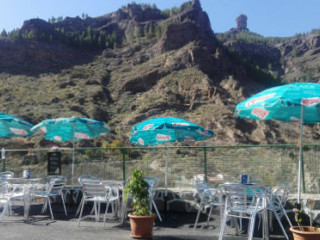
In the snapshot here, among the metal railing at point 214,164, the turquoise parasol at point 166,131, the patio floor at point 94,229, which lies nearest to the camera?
the patio floor at point 94,229

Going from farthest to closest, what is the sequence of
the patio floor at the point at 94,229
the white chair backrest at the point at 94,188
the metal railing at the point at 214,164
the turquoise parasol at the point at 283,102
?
the metal railing at the point at 214,164 < the white chair backrest at the point at 94,188 < the patio floor at the point at 94,229 < the turquoise parasol at the point at 283,102

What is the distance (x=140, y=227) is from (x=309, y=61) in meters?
92.3

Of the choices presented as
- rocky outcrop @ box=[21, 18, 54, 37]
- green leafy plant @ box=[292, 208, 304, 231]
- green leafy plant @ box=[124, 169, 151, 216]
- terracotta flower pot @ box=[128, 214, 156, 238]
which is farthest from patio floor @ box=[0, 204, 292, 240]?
rocky outcrop @ box=[21, 18, 54, 37]

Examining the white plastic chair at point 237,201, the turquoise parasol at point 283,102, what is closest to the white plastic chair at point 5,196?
the white plastic chair at point 237,201

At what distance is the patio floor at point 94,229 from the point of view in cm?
582

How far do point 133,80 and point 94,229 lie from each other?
4408 centimetres

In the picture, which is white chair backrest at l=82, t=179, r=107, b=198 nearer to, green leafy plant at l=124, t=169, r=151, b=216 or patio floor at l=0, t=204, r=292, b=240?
patio floor at l=0, t=204, r=292, b=240

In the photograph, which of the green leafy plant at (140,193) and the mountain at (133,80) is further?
the mountain at (133,80)

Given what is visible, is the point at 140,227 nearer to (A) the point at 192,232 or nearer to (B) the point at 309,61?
(A) the point at 192,232

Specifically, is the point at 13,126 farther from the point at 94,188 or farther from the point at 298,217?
the point at 298,217

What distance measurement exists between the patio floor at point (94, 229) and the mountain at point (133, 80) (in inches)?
987

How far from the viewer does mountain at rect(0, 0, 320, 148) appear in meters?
38.1

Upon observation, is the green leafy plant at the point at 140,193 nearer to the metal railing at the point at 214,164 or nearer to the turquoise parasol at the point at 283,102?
the turquoise parasol at the point at 283,102

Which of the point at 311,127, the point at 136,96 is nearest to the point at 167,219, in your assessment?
the point at 311,127
